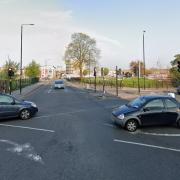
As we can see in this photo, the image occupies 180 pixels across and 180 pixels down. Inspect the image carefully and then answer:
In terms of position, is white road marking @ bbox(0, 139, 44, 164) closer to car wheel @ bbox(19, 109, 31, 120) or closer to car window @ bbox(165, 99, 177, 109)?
car wheel @ bbox(19, 109, 31, 120)

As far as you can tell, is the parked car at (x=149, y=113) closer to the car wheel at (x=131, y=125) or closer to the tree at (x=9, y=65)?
the car wheel at (x=131, y=125)

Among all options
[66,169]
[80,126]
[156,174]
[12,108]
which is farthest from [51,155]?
[12,108]

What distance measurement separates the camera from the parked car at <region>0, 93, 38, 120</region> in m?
16.6

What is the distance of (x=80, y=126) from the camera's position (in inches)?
577

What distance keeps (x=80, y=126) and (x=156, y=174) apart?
7423mm

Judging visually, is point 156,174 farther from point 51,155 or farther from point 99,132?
point 99,132

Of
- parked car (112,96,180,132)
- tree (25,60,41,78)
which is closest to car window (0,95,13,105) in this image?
parked car (112,96,180,132)

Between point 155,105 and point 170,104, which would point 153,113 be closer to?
point 155,105

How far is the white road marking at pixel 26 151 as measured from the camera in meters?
8.87

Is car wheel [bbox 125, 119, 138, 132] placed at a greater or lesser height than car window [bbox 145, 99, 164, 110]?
lesser

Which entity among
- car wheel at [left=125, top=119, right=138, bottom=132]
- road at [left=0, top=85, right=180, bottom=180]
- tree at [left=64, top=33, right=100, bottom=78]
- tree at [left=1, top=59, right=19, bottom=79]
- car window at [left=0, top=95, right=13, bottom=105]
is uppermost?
tree at [left=64, top=33, right=100, bottom=78]

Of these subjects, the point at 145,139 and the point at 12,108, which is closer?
the point at 145,139

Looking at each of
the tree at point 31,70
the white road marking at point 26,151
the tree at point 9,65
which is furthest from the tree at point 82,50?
the white road marking at point 26,151

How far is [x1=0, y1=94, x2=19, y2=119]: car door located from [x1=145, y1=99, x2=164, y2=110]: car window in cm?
689
